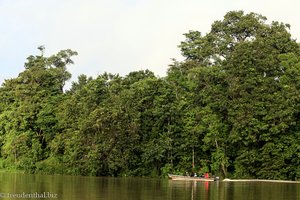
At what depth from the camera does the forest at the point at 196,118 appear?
40.5 metres

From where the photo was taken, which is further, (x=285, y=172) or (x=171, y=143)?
(x=171, y=143)

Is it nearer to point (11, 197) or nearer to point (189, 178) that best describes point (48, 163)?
point (189, 178)

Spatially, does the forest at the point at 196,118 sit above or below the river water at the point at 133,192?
above

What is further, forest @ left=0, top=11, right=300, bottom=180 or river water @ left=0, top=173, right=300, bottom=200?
forest @ left=0, top=11, right=300, bottom=180

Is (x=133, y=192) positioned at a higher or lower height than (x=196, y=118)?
lower

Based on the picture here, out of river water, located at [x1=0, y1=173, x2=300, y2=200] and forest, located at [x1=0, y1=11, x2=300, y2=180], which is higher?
forest, located at [x1=0, y1=11, x2=300, y2=180]

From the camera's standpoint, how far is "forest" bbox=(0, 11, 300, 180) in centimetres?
4047

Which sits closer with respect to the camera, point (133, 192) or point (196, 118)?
point (133, 192)

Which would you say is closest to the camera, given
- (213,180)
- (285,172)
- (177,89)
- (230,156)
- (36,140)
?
(213,180)

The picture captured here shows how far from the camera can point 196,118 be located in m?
43.6

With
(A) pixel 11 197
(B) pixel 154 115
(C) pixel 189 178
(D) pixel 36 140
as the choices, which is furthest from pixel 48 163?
(A) pixel 11 197

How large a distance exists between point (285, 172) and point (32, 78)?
28333 millimetres

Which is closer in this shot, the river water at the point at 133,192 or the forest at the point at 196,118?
the river water at the point at 133,192

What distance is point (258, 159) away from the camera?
40281 millimetres
